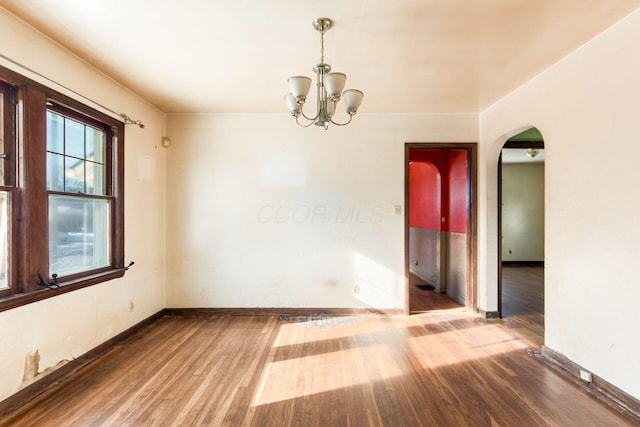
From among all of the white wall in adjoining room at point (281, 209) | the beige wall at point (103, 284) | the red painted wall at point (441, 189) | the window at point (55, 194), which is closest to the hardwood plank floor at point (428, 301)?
the white wall in adjoining room at point (281, 209)

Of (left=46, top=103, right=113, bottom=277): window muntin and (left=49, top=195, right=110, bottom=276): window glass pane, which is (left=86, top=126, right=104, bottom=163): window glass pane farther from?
(left=49, top=195, right=110, bottom=276): window glass pane

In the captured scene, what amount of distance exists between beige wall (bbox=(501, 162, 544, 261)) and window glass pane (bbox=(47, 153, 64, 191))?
882 cm

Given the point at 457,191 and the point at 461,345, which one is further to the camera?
the point at 457,191

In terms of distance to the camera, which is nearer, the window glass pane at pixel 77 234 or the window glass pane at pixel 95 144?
the window glass pane at pixel 77 234

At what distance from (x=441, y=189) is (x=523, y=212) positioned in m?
4.49

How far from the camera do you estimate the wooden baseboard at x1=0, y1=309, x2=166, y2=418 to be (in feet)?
6.58

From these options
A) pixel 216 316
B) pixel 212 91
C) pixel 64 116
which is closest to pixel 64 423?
A: pixel 216 316

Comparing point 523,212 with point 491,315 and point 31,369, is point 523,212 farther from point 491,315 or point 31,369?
point 31,369

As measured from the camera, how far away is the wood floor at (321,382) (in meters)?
1.93

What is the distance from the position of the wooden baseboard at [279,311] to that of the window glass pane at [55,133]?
2.37 meters

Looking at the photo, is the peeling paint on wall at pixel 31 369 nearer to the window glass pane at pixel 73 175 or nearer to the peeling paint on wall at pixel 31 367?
the peeling paint on wall at pixel 31 367

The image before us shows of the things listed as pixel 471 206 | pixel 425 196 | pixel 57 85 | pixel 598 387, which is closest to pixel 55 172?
pixel 57 85

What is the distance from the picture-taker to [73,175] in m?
2.61

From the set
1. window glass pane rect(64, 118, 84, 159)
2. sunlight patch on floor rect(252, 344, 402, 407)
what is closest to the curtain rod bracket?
window glass pane rect(64, 118, 84, 159)
